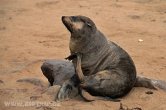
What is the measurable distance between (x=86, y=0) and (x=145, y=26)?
326 centimetres

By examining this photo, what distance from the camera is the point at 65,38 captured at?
9203 mm

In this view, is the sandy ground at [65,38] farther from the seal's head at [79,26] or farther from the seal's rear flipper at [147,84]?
the seal's head at [79,26]

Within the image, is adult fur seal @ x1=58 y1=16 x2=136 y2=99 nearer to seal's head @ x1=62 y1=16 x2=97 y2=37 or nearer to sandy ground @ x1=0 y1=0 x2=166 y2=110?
seal's head @ x1=62 y1=16 x2=97 y2=37

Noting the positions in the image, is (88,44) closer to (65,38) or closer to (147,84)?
(147,84)

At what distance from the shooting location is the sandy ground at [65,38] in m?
5.21

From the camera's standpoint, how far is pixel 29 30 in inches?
385

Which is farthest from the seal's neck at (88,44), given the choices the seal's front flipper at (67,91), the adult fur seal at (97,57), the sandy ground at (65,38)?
the sandy ground at (65,38)

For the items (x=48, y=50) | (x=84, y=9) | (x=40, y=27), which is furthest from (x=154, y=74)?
(x=84, y=9)

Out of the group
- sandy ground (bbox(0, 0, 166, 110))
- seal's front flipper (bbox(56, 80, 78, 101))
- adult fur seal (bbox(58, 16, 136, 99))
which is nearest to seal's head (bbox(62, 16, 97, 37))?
adult fur seal (bbox(58, 16, 136, 99))

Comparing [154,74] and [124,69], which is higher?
[124,69]

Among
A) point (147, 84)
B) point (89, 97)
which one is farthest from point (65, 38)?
point (89, 97)

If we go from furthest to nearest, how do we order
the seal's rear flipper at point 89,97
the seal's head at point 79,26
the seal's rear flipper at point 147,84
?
the seal's rear flipper at point 147,84, the seal's head at point 79,26, the seal's rear flipper at point 89,97

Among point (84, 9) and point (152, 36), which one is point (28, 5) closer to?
point (84, 9)

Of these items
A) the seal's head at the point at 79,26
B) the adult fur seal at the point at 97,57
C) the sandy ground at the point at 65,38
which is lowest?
the sandy ground at the point at 65,38
